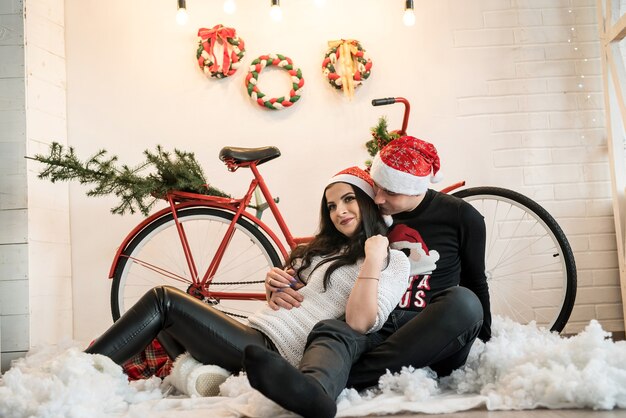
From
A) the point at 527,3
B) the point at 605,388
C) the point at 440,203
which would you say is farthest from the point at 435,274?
the point at 527,3

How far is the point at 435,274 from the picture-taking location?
2143 millimetres

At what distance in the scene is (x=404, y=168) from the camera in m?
2.14

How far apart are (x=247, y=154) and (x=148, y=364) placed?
939 millimetres

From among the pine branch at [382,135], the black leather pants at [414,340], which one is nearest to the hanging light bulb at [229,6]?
the pine branch at [382,135]

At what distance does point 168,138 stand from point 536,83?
69.3 inches

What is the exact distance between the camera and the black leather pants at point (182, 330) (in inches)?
73.7

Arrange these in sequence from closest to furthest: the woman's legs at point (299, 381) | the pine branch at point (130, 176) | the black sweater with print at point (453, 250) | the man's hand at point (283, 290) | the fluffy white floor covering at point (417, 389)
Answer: the woman's legs at point (299, 381) → the fluffy white floor covering at point (417, 389) → the man's hand at point (283, 290) → the black sweater with print at point (453, 250) → the pine branch at point (130, 176)

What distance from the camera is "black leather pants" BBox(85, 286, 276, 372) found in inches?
73.7

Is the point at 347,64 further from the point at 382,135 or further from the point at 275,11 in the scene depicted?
the point at 382,135

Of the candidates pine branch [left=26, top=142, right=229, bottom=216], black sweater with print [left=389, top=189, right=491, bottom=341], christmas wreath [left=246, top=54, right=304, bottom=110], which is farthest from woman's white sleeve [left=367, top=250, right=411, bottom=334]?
christmas wreath [left=246, top=54, right=304, bottom=110]

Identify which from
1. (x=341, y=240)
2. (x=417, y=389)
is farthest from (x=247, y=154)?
(x=417, y=389)

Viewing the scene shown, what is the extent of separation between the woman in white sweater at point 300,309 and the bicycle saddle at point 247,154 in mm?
800

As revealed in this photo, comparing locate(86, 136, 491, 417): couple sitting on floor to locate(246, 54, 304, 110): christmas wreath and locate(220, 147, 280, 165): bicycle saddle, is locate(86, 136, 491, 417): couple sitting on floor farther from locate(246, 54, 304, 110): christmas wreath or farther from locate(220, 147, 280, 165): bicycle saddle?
locate(246, 54, 304, 110): christmas wreath

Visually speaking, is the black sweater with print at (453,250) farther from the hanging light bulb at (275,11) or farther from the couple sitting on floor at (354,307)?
the hanging light bulb at (275,11)
